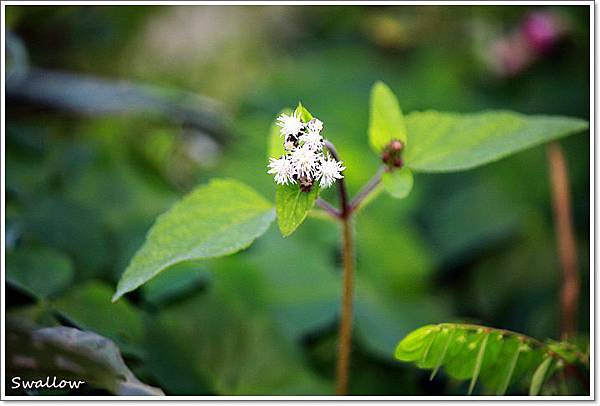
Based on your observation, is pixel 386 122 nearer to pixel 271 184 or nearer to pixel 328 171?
pixel 328 171

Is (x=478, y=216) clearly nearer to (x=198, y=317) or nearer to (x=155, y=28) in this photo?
(x=198, y=317)

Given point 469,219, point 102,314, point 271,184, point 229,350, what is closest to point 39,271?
point 102,314

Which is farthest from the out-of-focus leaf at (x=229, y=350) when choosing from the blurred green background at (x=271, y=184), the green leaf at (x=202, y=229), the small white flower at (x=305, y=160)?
the small white flower at (x=305, y=160)

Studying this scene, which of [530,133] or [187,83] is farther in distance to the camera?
[187,83]

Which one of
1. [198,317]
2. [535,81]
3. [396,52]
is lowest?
[198,317]

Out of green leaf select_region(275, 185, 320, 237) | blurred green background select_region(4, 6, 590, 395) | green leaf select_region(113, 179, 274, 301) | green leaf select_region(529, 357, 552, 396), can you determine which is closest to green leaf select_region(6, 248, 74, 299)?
blurred green background select_region(4, 6, 590, 395)

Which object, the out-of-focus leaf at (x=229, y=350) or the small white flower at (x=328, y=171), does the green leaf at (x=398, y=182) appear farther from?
the out-of-focus leaf at (x=229, y=350)
